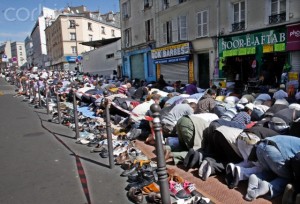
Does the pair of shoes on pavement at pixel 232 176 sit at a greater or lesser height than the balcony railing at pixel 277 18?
lesser

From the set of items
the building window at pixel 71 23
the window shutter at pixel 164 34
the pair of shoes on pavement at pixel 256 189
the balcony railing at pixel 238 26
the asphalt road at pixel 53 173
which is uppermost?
the building window at pixel 71 23

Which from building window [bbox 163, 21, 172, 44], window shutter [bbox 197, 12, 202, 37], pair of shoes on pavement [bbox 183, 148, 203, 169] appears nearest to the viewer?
pair of shoes on pavement [bbox 183, 148, 203, 169]

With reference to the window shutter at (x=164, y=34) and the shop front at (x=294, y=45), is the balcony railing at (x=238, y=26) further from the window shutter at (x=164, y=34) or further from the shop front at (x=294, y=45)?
the window shutter at (x=164, y=34)

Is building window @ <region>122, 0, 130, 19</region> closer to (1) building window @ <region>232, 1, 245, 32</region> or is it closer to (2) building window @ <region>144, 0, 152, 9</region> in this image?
(2) building window @ <region>144, 0, 152, 9</region>

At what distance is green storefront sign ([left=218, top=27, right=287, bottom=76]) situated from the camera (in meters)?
13.7

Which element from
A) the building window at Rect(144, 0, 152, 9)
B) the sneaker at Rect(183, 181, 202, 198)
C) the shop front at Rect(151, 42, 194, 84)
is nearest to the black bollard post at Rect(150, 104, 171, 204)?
the sneaker at Rect(183, 181, 202, 198)

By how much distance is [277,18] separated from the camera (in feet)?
45.2

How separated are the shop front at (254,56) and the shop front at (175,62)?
3.28 metres

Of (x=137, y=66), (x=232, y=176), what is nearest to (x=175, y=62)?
(x=137, y=66)

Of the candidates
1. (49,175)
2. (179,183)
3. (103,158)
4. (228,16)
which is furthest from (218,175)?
(228,16)

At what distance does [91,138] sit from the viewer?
7.91 m

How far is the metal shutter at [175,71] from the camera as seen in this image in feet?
67.9

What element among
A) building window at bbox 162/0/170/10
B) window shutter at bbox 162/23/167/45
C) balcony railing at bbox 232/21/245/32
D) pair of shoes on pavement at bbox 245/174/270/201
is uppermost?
building window at bbox 162/0/170/10

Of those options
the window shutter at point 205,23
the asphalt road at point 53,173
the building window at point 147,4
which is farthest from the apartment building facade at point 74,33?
the asphalt road at point 53,173
